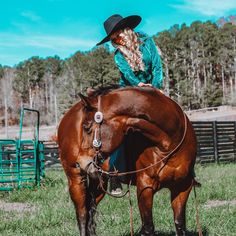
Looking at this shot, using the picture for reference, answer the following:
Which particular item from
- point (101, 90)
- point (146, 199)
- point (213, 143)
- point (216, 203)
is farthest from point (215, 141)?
point (101, 90)

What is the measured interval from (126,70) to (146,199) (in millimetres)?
1331

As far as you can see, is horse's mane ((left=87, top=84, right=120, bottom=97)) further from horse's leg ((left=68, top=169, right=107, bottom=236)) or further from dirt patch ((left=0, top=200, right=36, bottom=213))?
dirt patch ((left=0, top=200, right=36, bottom=213))

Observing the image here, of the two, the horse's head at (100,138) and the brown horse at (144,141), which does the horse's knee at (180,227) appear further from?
the horse's head at (100,138)

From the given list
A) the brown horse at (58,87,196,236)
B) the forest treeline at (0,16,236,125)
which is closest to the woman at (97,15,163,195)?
the brown horse at (58,87,196,236)

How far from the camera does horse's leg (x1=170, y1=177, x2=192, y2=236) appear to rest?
4512 mm

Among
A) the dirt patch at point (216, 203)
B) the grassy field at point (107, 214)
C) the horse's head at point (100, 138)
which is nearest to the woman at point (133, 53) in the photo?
the horse's head at point (100, 138)

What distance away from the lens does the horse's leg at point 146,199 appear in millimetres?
4332

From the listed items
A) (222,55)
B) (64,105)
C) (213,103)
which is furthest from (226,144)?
(222,55)

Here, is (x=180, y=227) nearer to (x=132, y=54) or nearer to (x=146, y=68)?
(x=146, y=68)

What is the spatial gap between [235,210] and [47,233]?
2.78 metres

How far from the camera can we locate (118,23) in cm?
493

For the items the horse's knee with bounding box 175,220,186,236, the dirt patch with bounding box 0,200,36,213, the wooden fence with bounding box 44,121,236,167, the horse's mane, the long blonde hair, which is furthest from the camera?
the wooden fence with bounding box 44,121,236,167

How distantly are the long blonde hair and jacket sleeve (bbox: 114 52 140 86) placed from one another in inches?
1.6

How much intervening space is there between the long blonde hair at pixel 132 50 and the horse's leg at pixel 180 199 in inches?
48.6
